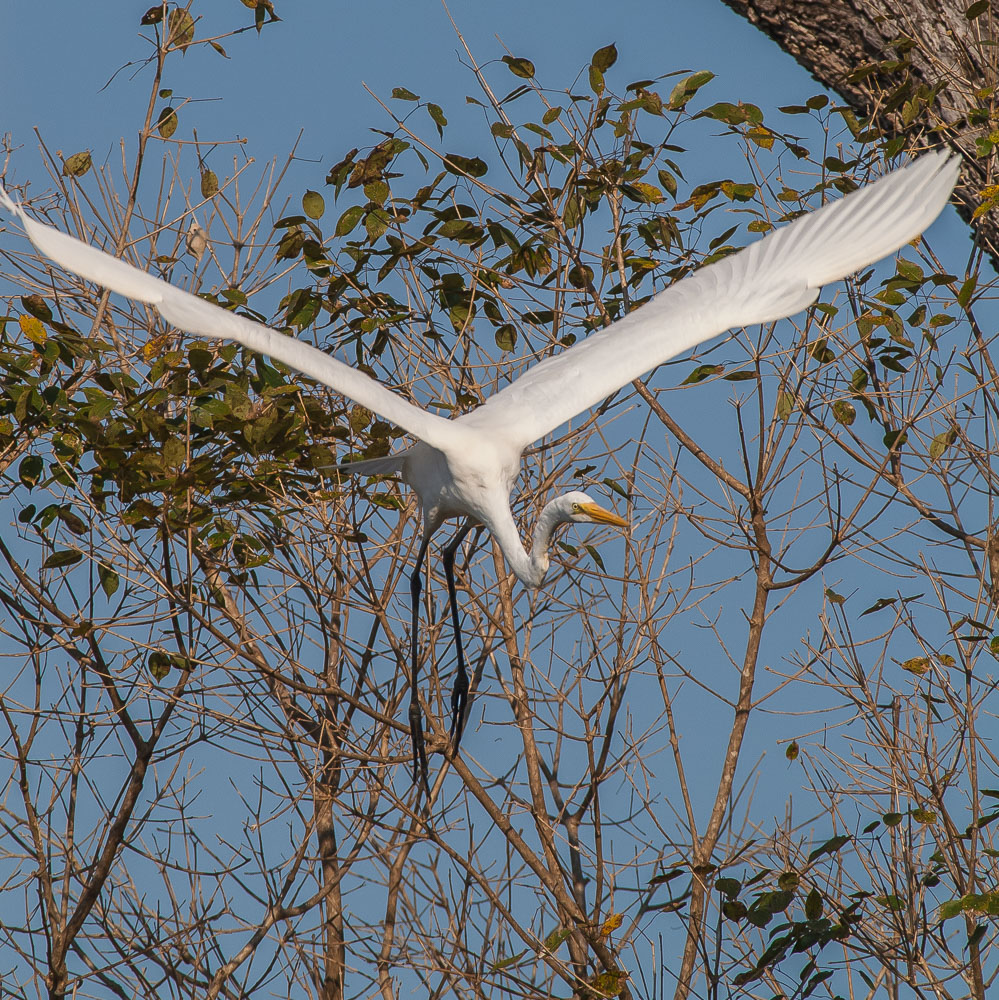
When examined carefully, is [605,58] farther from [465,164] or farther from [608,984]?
[608,984]

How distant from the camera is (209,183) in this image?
13.8 feet

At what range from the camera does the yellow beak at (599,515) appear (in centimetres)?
355

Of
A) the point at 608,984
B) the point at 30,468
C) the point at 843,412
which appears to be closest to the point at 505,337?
the point at 843,412

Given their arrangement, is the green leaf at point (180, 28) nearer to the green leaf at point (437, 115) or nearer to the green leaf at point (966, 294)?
the green leaf at point (437, 115)

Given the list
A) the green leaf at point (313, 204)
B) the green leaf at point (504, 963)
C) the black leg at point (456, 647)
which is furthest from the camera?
the black leg at point (456, 647)

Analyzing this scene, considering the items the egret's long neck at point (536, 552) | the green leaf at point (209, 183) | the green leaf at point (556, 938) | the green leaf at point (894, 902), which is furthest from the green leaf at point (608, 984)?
the green leaf at point (209, 183)

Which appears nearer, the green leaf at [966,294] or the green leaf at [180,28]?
the green leaf at [966,294]

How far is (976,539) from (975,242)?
945 mm

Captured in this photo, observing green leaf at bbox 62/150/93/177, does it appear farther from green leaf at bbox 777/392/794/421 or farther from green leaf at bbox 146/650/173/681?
green leaf at bbox 777/392/794/421

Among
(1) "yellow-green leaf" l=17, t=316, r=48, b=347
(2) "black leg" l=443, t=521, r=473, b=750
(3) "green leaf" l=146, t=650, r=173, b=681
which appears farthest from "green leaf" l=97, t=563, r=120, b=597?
(2) "black leg" l=443, t=521, r=473, b=750

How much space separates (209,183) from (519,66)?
3.53 feet

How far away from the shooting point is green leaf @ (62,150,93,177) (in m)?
4.06

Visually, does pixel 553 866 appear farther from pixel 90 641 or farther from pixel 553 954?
pixel 90 641

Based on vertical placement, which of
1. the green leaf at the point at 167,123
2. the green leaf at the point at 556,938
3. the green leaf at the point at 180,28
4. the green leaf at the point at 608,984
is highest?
the green leaf at the point at 180,28
